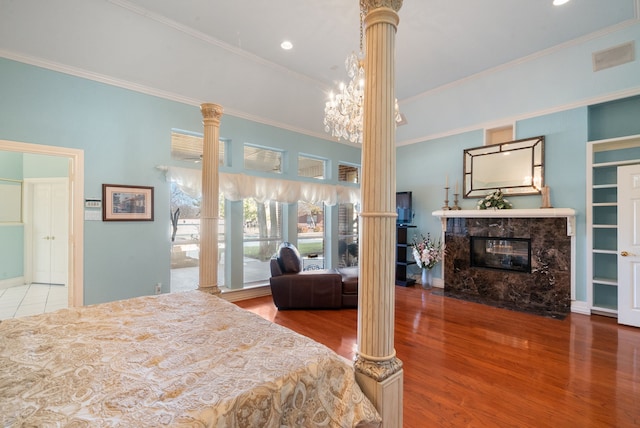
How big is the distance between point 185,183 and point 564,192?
19.0 ft

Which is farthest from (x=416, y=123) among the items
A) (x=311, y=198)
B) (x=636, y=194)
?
(x=636, y=194)

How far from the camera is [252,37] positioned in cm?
360

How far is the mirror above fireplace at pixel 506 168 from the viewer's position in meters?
4.66

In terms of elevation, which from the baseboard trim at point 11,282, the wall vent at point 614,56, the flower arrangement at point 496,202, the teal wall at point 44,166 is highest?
the wall vent at point 614,56

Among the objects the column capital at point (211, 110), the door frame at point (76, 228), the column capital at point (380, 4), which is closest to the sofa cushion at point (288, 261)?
the column capital at point (211, 110)

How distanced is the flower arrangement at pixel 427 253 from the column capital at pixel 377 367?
4464mm

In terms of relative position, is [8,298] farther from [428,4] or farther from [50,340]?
[428,4]

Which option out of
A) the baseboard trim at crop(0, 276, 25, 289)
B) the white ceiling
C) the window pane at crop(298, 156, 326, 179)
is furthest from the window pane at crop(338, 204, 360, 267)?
the baseboard trim at crop(0, 276, 25, 289)

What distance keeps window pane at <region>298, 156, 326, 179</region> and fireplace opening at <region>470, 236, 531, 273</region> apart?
3390mm

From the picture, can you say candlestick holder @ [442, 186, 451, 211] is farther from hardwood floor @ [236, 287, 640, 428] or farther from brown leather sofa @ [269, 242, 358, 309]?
brown leather sofa @ [269, 242, 358, 309]

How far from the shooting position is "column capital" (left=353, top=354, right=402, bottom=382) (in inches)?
52.8

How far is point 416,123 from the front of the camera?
19.4 ft

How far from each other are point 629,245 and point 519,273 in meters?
1.39

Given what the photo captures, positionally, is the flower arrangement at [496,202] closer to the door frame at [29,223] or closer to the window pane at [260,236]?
the window pane at [260,236]
